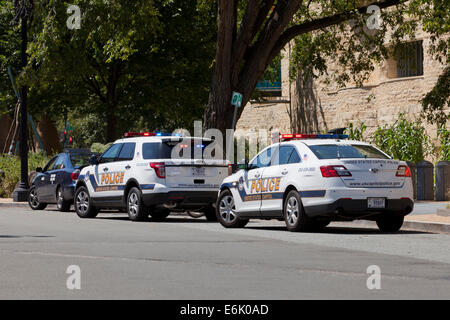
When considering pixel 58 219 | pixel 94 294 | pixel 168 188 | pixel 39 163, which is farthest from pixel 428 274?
pixel 39 163

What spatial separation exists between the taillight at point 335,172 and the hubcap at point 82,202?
804 cm

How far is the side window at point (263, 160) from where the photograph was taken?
17372mm

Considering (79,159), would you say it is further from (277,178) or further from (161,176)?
(277,178)

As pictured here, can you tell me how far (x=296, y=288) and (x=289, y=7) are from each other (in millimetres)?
15912

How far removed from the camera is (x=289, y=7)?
23.6 meters

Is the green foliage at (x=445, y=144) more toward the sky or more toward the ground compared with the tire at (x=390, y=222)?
more toward the sky

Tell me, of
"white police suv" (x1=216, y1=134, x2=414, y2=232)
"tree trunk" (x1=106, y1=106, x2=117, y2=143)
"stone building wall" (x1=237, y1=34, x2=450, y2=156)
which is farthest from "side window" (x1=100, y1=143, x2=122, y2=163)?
"tree trunk" (x1=106, y1=106, x2=117, y2=143)

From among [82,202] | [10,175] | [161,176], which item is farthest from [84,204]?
[10,175]

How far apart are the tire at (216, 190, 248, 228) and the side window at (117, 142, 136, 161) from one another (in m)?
2.73

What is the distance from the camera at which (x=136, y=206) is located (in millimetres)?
19750

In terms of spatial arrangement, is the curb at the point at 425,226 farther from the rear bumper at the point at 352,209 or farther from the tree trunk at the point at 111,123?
the tree trunk at the point at 111,123

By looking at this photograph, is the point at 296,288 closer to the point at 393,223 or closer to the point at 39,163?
the point at 393,223

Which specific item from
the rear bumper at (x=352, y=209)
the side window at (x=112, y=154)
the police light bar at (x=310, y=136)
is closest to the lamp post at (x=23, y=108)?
the side window at (x=112, y=154)

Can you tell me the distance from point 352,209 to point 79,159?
1172 centimetres
